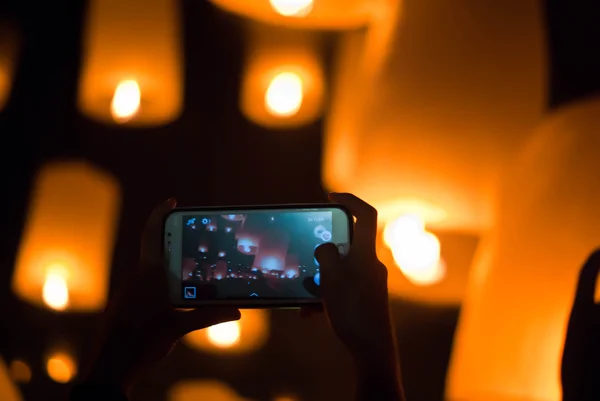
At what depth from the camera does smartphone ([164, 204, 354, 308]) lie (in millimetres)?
A: 435

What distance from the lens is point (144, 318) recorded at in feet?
1.47

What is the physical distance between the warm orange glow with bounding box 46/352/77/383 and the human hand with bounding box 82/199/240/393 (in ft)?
0.49

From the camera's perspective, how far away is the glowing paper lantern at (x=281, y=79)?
530 mm

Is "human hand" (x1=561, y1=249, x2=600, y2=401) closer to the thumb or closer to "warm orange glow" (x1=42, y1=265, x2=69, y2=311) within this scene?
the thumb

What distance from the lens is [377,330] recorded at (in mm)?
393

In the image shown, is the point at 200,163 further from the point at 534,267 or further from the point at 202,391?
the point at 534,267

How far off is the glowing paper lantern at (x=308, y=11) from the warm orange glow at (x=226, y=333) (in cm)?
35

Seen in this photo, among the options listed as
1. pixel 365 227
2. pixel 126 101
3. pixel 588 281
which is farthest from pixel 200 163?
pixel 588 281

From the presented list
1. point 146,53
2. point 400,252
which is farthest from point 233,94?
point 400,252

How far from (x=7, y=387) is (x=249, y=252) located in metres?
0.37

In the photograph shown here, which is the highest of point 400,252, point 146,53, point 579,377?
point 146,53

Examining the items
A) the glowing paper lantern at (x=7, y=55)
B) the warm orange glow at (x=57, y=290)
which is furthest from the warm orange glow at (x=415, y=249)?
the glowing paper lantern at (x=7, y=55)

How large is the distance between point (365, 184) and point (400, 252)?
0.28 feet

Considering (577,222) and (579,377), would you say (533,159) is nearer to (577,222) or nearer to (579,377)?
(577,222)
